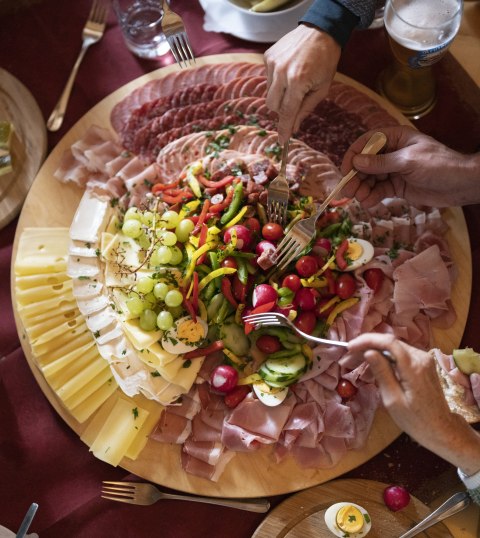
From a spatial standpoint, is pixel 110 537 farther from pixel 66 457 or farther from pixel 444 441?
pixel 444 441

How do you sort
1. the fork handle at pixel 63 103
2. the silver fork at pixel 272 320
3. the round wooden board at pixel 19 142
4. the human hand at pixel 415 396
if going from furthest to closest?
the fork handle at pixel 63 103 → the round wooden board at pixel 19 142 → the silver fork at pixel 272 320 → the human hand at pixel 415 396

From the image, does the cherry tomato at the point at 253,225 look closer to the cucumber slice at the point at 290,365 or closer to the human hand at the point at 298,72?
the human hand at the point at 298,72

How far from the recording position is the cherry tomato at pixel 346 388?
2.61 m

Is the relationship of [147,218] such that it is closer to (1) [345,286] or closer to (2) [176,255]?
(2) [176,255]

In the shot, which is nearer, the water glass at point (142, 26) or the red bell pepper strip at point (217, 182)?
the red bell pepper strip at point (217, 182)

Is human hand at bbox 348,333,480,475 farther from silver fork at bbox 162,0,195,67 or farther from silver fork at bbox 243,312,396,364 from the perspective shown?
silver fork at bbox 162,0,195,67

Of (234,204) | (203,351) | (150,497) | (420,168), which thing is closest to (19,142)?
(234,204)

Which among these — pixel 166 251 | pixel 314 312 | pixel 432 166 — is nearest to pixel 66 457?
pixel 166 251

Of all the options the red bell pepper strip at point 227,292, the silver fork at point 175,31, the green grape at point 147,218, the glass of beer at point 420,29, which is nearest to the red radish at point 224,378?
the red bell pepper strip at point 227,292

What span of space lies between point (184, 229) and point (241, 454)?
97 centimetres

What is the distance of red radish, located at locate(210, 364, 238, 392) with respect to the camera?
103 inches

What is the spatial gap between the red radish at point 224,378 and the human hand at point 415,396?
2.53ft

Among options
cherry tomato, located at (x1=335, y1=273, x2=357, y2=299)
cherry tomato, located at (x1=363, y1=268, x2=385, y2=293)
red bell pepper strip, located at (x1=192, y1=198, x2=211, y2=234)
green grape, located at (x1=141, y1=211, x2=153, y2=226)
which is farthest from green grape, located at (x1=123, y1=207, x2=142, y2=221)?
cherry tomato, located at (x1=363, y1=268, x2=385, y2=293)

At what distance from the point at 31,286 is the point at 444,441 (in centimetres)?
185
